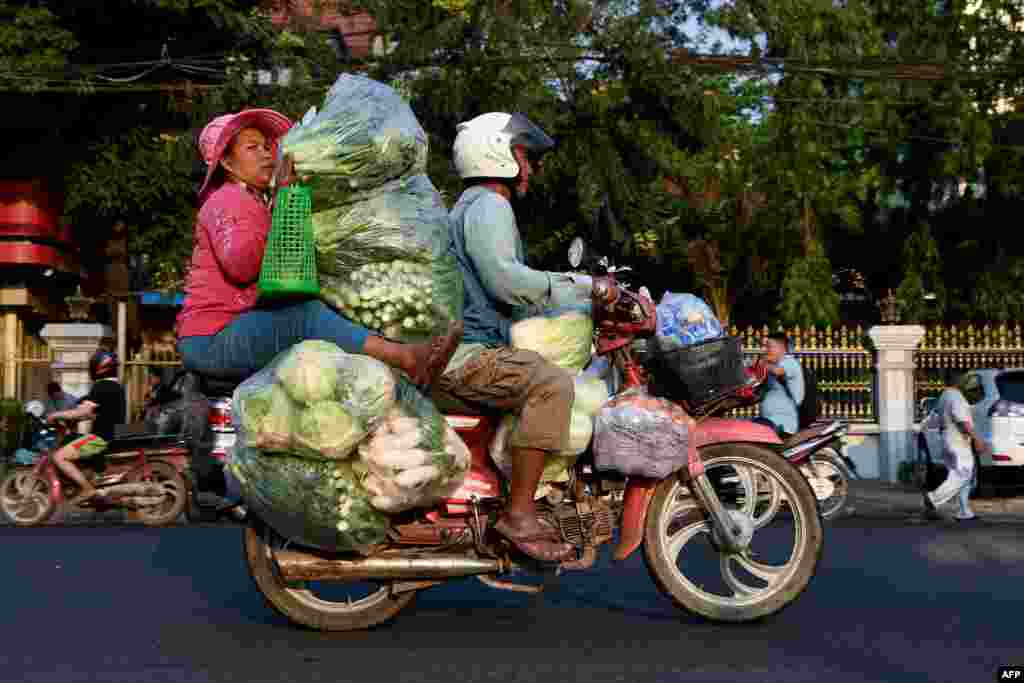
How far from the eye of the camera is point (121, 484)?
40.9 feet

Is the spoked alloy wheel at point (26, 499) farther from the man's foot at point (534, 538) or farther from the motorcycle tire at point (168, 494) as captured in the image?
the man's foot at point (534, 538)

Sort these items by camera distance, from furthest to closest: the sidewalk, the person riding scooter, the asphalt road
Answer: the sidewalk < the person riding scooter < the asphalt road

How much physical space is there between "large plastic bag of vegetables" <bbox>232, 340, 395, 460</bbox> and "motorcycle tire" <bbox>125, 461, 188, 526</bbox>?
25.7 ft

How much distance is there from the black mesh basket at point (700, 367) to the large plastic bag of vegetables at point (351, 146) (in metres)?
1.26

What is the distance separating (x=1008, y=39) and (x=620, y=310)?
2364cm

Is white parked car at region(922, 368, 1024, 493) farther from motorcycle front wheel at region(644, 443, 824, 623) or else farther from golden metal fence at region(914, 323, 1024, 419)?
motorcycle front wheel at region(644, 443, 824, 623)

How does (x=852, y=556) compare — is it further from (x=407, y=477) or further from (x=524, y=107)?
(x=524, y=107)

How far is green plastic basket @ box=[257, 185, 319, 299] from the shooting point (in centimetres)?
496

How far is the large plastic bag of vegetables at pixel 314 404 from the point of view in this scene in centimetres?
491

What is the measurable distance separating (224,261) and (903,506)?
1038cm

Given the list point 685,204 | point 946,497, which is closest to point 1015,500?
point 946,497

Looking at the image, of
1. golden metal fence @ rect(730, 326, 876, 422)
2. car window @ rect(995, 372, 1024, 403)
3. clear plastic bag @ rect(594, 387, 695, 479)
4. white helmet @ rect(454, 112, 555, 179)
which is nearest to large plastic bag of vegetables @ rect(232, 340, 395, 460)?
clear plastic bag @ rect(594, 387, 695, 479)

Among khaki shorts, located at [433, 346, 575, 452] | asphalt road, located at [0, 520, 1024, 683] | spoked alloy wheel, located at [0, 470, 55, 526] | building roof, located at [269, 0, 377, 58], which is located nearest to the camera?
asphalt road, located at [0, 520, 1024, 683]

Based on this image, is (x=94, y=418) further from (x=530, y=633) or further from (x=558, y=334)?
(x=558, y=334)
